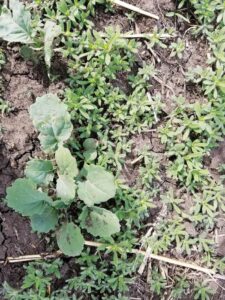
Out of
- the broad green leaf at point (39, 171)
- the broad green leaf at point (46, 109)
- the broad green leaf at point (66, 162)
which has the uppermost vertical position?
the broad green leaf at point (46, 109)

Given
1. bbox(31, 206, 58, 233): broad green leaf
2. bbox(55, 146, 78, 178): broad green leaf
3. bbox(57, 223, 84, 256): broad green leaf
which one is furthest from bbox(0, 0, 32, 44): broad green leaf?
bbox(57, 223, 84, 256): broad green leaf

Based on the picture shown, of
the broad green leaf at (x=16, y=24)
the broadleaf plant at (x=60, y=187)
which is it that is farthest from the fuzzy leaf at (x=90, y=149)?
the broad green leaf at (x=16, y=24)

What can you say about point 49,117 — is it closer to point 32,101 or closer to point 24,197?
point 32,101

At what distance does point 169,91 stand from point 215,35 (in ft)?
1.36

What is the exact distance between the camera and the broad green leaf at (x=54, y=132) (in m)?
2.88

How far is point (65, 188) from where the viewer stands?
2896mm

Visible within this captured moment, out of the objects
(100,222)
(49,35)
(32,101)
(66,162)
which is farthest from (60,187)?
(49,35)

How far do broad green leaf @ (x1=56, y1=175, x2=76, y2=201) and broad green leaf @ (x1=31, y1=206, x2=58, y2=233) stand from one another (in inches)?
4.6

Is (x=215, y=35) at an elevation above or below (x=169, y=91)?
above

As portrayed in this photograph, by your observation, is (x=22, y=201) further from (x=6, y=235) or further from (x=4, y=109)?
(x=4, y=109)

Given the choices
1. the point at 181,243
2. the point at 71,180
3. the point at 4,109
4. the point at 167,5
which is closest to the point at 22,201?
the point at 71,180

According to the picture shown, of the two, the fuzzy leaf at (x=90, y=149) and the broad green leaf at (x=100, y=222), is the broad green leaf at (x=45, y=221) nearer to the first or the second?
the broad green leaf at (x=100, y=222)

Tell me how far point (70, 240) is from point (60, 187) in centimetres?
30

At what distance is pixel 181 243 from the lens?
3.17m
